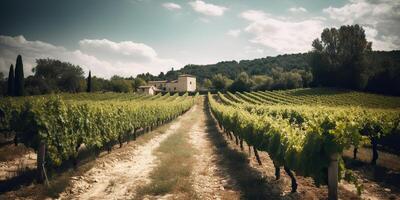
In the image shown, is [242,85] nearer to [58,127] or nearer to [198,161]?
[198,161]

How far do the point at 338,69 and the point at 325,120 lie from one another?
265ft

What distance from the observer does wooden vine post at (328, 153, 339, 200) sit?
7367 millimetres

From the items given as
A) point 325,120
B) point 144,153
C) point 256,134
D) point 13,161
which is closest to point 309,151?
A: point 325,120

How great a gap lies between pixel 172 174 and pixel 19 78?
6434 centimetres

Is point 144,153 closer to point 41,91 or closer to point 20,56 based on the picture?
point 20,56

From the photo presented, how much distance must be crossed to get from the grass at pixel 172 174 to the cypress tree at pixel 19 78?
57513mm

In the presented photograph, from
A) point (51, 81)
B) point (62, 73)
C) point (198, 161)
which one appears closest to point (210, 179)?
point (198, 161)

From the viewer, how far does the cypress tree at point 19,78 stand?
197ft

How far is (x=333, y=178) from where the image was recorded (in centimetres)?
751

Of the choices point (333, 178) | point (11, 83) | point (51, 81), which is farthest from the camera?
point (51, 81)

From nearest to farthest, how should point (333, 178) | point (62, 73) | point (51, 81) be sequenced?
1. point (333, 178)
2. point (51, 81)
3. point (62, 73)

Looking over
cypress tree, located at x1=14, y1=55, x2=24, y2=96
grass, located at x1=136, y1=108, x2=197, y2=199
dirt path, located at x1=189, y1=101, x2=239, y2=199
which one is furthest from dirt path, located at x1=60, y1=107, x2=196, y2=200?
cypress tree, located at x1=14, y1=55, x2=24, y2=96

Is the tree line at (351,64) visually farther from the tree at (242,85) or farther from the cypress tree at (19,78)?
the cypress tree at (19,78)

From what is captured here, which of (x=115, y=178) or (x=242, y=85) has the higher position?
(x=242, y=85)
